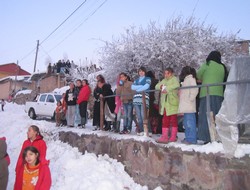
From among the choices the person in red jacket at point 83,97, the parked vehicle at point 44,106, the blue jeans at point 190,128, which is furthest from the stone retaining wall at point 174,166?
the parked vehicle at point 44,106

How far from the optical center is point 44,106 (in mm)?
18734

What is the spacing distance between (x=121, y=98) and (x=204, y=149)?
3553 millimetres

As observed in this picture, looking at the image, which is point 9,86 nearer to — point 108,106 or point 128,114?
point 108,106

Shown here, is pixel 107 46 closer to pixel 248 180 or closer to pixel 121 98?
pixel 121 98

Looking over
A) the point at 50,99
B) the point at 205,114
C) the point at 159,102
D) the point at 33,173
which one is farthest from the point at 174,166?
the point at 50,99

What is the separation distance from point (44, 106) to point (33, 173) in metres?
14.5

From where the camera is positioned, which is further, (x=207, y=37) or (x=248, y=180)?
(x=207, y=37)

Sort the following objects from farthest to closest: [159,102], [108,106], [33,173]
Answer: [108,106], [159,102], [33,173]

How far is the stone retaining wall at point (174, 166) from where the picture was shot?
424 cm

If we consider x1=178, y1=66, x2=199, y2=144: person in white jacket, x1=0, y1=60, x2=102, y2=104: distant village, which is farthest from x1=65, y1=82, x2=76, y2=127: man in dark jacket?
x1=0, y1=60, x2=102, y2=104: distant village

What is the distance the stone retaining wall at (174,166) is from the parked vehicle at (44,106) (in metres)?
10.7

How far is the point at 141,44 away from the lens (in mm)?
20484

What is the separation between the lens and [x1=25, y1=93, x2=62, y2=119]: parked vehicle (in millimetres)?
18312

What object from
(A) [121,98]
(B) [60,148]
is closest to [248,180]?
(A) [121,98]
